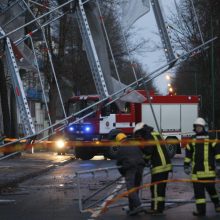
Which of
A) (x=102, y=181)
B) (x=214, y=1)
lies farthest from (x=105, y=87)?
(x=214, y=1)

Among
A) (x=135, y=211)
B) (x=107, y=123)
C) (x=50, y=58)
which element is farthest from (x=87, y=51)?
(x=107, y=123)

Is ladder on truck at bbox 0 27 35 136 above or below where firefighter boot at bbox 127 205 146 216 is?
above

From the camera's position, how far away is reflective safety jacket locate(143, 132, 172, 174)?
11.4 metres

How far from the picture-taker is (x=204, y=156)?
36.2 feet

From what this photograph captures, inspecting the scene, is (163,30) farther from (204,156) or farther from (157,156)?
(204,156)

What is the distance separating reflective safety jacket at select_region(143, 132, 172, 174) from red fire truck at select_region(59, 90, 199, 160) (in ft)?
47.4

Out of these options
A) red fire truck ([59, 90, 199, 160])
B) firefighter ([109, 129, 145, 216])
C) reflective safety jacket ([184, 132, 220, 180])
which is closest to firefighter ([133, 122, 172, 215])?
firefighter ([109, 129, 145, 216])

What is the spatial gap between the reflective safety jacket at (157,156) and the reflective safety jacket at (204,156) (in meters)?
0.52

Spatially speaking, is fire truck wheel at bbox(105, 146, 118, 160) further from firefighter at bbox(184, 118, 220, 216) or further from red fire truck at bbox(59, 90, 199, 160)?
firefighter at bbox(184, 118, 220, 216)

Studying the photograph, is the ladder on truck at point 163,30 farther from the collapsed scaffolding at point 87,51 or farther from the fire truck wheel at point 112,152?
the fire truck wheel at point 112,152

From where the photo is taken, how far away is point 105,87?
13031mm

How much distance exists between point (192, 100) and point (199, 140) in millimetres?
19833

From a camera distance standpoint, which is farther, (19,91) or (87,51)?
(87,51)

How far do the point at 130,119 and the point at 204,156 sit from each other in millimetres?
17184
